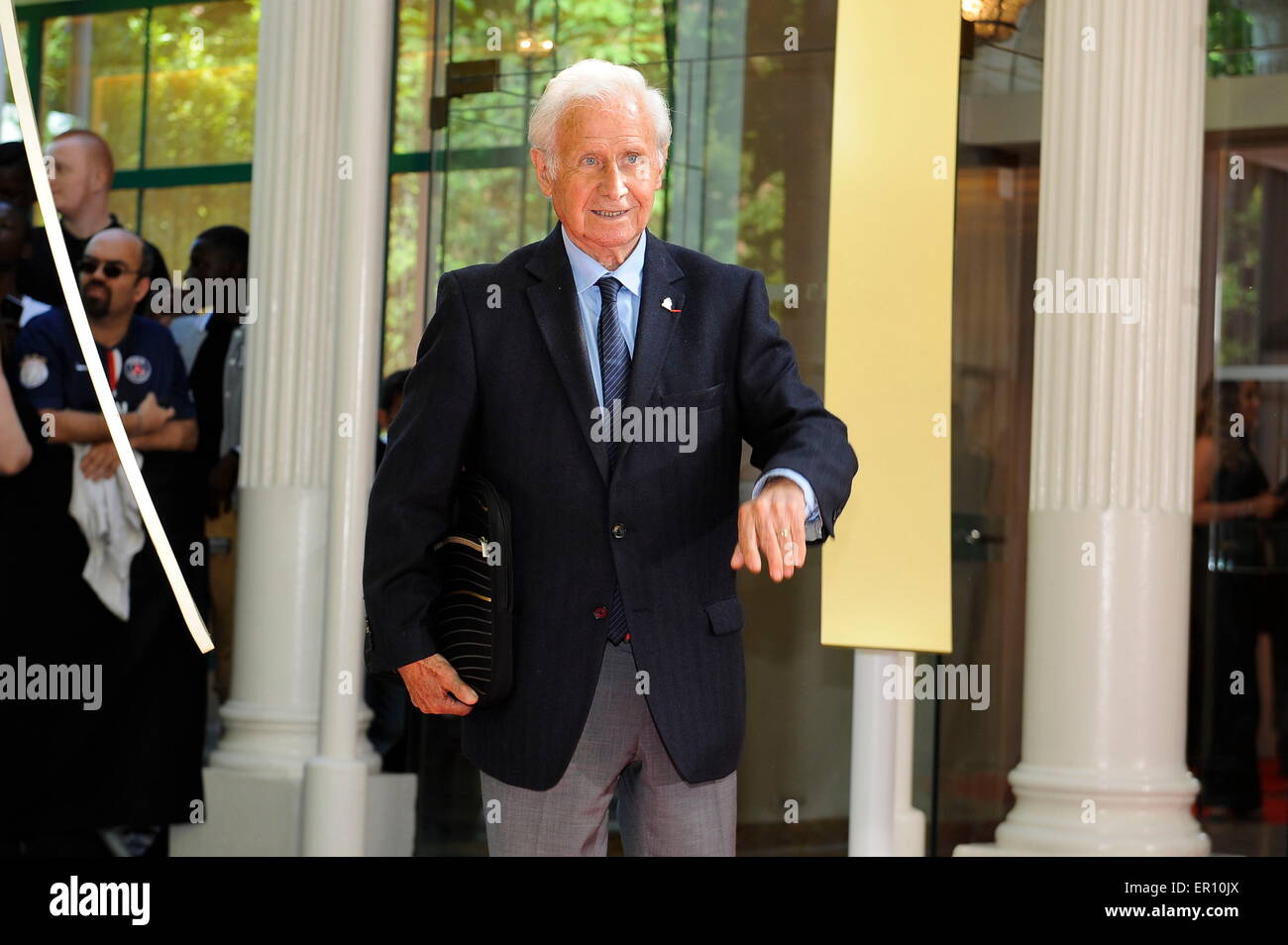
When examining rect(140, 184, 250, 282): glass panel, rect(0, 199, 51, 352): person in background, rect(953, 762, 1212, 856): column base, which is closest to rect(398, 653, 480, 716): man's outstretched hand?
rect(953, 762, 1212, 856): column base

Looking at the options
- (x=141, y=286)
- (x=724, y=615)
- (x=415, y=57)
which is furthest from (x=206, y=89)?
(x=724, y=615)

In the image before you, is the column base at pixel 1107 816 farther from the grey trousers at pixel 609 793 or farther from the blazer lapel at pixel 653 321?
the blazer lapel at pixel 653 321

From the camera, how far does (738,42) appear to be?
569cm

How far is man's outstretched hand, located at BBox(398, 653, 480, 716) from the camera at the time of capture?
265 cm

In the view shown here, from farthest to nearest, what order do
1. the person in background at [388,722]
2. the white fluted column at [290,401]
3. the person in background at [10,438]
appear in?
the person in background at [388,722]
the white fluted column at [290,401]
the person in background at [10,438]

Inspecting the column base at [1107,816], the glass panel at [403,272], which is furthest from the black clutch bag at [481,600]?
the glass panel at [403,272]

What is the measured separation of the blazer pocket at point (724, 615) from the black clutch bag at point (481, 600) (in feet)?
1.04

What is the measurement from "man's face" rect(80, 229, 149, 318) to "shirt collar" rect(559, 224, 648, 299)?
10.6 ft

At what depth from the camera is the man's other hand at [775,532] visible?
2355mm

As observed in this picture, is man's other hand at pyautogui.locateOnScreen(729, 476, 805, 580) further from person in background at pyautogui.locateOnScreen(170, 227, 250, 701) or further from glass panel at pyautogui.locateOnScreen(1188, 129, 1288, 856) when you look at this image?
person in background at pyautogui.locateOnScreen(170, 227, 250, 701)

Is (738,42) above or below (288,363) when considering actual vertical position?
above

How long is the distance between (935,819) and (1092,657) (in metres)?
0.90
